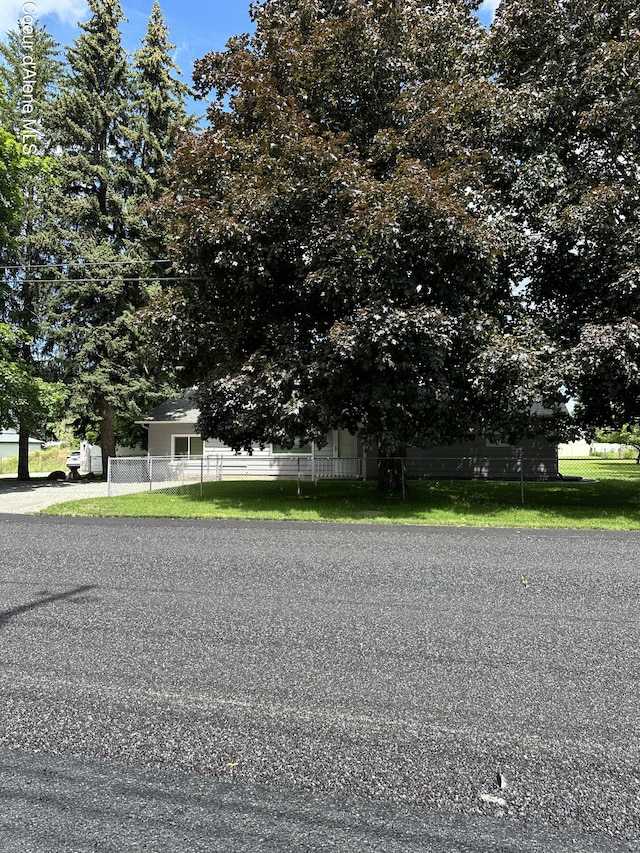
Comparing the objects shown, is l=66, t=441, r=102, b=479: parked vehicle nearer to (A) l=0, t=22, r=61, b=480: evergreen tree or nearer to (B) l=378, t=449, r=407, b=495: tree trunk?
(A) l=0, t=22, r=61, b=480: evergreen tree

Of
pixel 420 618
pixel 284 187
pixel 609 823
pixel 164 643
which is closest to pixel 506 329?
pixel 284 187

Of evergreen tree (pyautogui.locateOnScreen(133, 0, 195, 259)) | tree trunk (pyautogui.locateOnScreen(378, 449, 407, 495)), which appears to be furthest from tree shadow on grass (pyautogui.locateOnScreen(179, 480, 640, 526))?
evergreen tree (pyautogui.locateOnScreen(133, 0, 195, 259))

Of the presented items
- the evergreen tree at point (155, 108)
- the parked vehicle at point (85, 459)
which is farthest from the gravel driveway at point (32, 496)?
the evergreen tree at point (155, 108)

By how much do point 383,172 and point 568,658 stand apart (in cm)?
1219

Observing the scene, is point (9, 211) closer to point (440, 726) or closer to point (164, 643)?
point (164, 643)

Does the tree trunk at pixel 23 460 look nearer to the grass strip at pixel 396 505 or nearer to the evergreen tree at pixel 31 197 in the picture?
the evergreen tree at pixel 31 197

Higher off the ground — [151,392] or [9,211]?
[9,211]

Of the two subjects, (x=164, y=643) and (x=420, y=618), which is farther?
(x=420, y=618)

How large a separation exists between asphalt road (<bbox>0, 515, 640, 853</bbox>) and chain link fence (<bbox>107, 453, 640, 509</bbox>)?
379 inches

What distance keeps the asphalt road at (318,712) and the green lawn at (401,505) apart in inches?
213

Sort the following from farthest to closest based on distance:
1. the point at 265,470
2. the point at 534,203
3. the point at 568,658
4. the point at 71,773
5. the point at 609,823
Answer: the point at 265,470 → the point at 534,203 → the point at 568,658 → the point at 71,773 → the point at 609,823

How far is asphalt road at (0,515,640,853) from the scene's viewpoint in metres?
2.23

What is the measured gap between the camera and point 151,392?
Result: 77.3ft

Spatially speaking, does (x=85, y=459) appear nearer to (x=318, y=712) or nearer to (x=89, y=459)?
(x=89, y=459)
